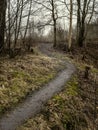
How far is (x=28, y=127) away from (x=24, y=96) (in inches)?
93.6

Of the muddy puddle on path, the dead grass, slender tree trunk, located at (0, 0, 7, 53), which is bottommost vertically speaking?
the muddy puddle on path

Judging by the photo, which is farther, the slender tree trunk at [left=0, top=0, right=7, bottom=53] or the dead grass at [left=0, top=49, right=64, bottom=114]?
the slender tree trunk at [left=0, top=0, right=7, bottom=53]

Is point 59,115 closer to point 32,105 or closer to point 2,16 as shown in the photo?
point 32,105

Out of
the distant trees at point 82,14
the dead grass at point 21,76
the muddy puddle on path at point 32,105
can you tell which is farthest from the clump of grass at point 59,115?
the distant trees at point 82,14

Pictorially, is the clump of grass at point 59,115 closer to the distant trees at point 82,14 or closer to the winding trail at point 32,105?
the winding trail at point 32,105

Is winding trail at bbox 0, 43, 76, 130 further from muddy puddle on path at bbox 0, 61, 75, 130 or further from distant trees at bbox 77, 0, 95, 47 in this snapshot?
distant trees at bbox 77, 0, 95, 47

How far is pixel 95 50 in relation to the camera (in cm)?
2941

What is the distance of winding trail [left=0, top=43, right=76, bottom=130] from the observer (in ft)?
28.8

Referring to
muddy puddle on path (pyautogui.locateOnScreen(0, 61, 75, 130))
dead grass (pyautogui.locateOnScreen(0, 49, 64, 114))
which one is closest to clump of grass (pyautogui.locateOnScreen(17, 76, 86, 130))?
muddy puddle on path (pyautogui.locateOnScreen(0, 61, 75, 130))

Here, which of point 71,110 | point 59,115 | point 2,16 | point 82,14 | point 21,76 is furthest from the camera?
point 82,14

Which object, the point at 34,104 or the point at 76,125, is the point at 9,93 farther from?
the point at 76,125

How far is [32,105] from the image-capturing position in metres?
10.4

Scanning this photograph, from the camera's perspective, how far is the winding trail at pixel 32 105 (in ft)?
28.8

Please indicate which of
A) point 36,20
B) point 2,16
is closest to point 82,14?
point 36,20
